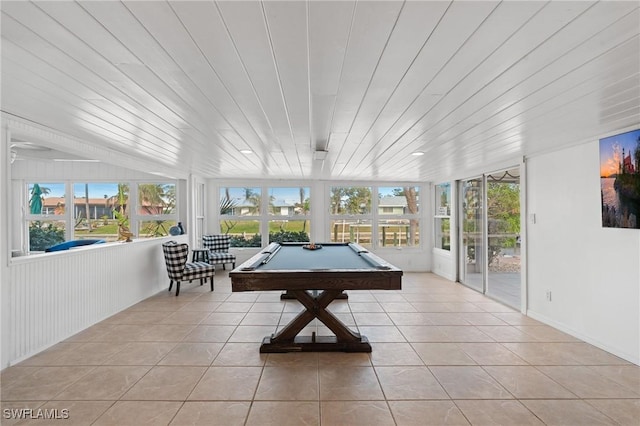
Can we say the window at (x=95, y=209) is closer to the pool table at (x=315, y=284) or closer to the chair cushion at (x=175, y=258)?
the chair cushion at (x=175, y=258)

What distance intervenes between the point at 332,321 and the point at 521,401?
172 centimetres

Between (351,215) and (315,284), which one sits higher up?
(351,215)

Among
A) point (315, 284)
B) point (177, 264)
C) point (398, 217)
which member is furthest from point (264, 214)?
point (315, 284)

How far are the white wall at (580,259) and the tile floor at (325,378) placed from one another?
0.23m

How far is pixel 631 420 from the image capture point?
218 cm

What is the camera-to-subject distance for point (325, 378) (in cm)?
272

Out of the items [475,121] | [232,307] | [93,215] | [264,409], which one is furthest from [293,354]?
[93,215]

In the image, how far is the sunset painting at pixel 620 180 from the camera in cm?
294

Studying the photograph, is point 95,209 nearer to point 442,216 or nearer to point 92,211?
point 92,211

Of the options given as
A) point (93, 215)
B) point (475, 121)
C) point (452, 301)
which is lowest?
point (452, 301)

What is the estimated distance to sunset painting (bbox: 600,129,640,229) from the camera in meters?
2.94

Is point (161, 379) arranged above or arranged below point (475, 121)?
below

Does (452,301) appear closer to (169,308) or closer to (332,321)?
(332,321)

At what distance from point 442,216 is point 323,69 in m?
6.39
